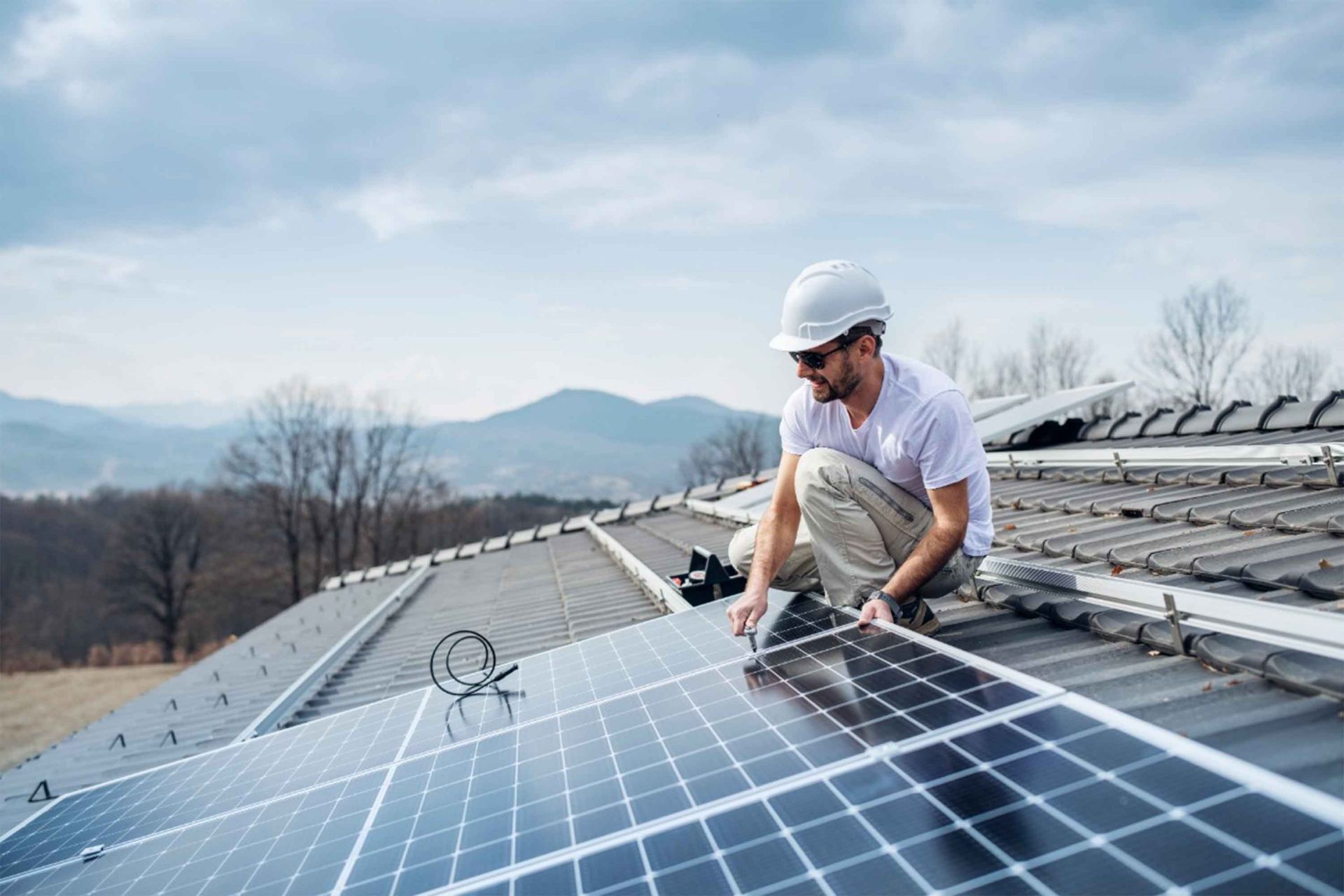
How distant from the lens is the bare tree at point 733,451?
110 metres

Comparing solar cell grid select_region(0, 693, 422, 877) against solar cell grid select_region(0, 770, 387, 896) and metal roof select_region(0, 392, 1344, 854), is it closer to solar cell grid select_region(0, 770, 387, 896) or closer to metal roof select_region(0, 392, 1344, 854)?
solar cell grid select_region(0, 770, 387, 896)

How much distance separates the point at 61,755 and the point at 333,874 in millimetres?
9549

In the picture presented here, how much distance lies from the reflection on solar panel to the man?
29cm

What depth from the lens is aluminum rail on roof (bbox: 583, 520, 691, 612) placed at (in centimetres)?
743

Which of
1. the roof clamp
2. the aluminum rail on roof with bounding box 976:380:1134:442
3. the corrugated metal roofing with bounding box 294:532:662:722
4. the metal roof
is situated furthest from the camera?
the aluminum rail on roof with bounding box 976:380:1134:442

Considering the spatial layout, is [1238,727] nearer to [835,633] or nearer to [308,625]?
[835,633]

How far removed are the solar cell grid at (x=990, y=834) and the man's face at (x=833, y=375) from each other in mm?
2119

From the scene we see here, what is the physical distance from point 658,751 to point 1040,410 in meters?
10.0

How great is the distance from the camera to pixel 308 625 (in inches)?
693

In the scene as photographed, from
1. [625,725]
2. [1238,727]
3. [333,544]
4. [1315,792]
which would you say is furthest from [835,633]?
[333,544]

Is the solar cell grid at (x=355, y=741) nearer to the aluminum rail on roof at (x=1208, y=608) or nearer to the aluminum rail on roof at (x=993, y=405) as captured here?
the aluminum rail on roof at (x=1208, y=608)

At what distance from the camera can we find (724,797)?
2742mm

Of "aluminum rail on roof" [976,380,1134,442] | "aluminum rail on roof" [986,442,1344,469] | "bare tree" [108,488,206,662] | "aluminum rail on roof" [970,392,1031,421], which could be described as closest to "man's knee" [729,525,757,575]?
"aluminum rail on roof" [986,442,1344,469]

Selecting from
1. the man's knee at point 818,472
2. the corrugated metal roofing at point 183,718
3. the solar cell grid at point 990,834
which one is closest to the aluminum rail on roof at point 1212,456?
the man's knee at point 818,472
